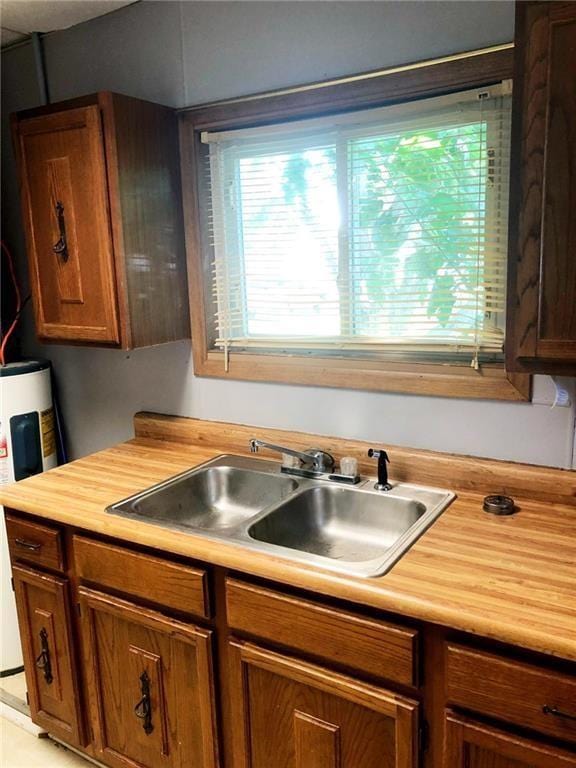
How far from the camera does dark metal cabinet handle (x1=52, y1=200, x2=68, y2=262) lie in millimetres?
2053

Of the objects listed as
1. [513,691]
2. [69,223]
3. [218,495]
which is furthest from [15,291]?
[513,691]

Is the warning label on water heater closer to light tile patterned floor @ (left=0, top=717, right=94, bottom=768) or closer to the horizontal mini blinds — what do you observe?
the horizontal mini blinds

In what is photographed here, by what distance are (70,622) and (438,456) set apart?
1.18m

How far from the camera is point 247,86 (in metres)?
1.99

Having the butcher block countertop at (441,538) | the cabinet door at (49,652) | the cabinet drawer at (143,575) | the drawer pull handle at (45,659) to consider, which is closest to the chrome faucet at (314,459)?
the butcher block countertop at (441,538)

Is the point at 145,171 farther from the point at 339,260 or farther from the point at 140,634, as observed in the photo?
the point at 140,634

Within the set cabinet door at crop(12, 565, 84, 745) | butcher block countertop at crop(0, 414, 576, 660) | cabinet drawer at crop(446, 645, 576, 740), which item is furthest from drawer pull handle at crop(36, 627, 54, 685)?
cabinet drawer at crop(446, 645, 576, 740)

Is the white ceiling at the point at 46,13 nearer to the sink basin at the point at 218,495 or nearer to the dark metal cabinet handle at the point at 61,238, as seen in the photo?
the dark metal cabinet handle at the point at 61,238

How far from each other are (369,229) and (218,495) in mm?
960

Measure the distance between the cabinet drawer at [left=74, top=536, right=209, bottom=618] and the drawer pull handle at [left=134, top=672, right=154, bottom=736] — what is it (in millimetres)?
246

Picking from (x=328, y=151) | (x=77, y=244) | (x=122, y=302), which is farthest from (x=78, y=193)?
(x=328, y=151)

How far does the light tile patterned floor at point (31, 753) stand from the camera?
6.67 ft

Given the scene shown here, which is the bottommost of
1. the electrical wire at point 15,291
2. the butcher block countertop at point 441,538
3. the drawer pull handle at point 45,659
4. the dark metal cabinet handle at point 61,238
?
the drawer pull handle at point 45,659

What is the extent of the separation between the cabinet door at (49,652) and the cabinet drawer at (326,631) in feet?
2.23
